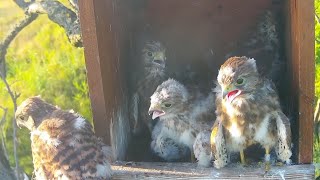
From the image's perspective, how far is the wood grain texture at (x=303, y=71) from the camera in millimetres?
2602

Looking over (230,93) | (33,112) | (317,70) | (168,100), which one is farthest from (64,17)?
(317,70)

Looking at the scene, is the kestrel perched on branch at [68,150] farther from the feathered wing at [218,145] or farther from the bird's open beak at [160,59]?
the bird's open beak at [160,59]

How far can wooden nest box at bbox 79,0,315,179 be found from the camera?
2721 mm

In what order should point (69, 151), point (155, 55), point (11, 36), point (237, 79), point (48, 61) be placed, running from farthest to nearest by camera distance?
point (48, 61)
point (11, 36)
point (155, 55)
point (69, 151)
point (237, 79)

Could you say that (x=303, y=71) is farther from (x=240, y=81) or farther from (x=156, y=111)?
(x=156, y=111)

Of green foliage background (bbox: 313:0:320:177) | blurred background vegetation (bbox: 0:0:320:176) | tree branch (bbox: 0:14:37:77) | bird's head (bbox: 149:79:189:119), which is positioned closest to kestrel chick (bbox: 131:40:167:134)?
bird's head (bbox: 149:79:189:119)

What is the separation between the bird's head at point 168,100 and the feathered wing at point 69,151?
1.20 feet

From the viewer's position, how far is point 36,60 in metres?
5.70

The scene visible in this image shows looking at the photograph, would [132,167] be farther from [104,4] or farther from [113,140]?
[104,4]

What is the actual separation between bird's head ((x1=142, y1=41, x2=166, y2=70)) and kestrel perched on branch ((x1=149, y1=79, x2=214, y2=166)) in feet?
1.28

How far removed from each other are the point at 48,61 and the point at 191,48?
90.5 inches

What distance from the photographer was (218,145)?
279cm

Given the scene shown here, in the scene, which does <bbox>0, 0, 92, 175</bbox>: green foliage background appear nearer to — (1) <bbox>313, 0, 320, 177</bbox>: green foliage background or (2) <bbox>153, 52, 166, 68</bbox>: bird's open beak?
(2) <bbox>153, 52, 166, 68</bbox>: bird's open beak

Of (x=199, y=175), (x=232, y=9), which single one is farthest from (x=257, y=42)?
(x=199, y=175)
